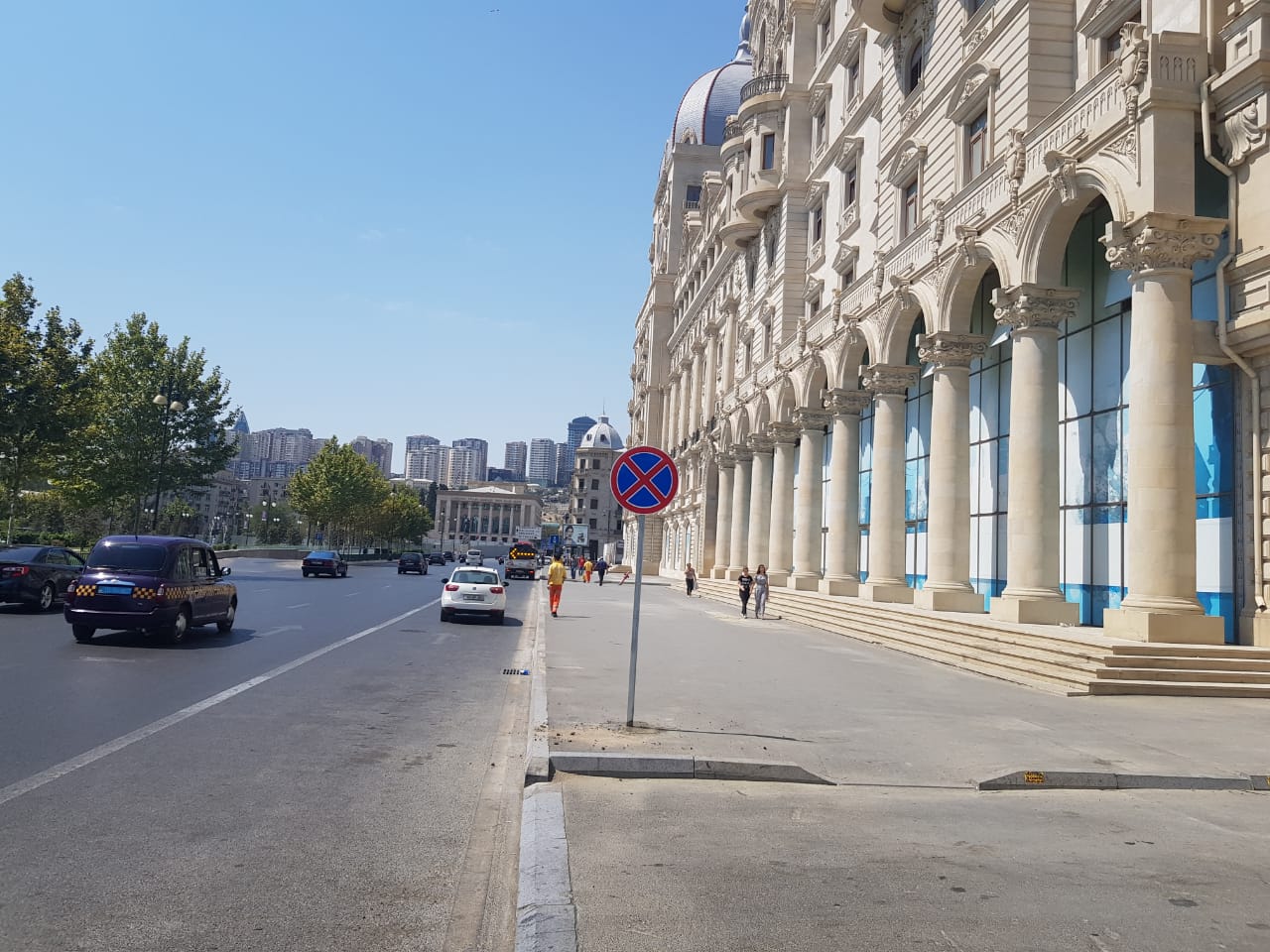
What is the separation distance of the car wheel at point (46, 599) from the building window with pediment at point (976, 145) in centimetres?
2263

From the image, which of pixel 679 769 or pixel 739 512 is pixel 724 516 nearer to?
pixel 739 512

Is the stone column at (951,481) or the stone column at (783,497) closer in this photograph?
the stone column at (951,481)

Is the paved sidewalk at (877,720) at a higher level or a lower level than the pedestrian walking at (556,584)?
lower

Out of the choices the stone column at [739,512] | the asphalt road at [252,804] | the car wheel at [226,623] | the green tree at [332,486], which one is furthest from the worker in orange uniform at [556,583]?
the green tree at [332,486]

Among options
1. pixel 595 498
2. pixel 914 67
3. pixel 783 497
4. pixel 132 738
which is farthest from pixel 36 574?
pixel 595 498

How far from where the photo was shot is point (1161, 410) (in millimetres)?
14828

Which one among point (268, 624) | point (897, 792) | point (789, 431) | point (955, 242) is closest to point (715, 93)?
point (789, 431)

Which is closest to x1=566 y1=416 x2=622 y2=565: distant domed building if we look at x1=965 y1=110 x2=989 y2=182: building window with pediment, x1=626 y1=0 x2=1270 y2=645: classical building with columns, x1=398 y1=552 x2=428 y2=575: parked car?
x1=398 y1=552 x2=428 y2=575: parked car

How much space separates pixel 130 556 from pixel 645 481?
10127 millimetres

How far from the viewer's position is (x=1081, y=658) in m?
14.0

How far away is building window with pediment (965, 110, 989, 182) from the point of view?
22.8 metres

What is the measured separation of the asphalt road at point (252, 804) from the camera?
14.4 feet

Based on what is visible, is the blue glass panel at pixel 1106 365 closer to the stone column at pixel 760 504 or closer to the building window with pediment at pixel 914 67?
the building window with pediment at pixel 914 67

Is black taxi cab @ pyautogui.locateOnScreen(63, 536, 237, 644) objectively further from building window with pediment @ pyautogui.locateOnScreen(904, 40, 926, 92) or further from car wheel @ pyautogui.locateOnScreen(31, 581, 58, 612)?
building window with pediment @ pyautogui.locateOnScreen(904, 40, 926, 92)
